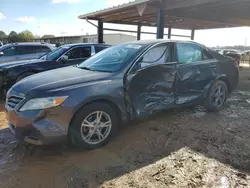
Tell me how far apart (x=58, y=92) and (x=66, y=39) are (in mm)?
38745

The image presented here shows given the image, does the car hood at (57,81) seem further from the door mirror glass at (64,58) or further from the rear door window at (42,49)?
the rear door window at (42,49)

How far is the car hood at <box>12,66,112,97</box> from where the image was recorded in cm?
297

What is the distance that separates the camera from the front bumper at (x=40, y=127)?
2.83 m

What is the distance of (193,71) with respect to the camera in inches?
171

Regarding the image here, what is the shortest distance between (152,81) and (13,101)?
2130 millimetres

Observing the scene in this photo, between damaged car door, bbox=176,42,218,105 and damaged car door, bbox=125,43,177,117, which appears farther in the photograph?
damaged car door, bbox=176,42,218,105

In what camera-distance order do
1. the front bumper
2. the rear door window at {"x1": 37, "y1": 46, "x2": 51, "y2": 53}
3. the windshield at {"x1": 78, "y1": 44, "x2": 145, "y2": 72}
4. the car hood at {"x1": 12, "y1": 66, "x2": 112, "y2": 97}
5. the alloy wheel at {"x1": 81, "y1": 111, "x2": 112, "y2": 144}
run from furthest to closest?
the rear door window at {"x1": 37, "y1": 46, "x2": 51, "y2": 53} < the windshield at {"x1": 78, "y1": 44, "x2": 145, "y2": 72} < the alloy wheel at {"x1": 81, "y1": 111, "x2": 112, "y2": 144} < the car hood at {"x1": 12, "y1": 66, "x2": 112, "y2": 97} < the front bumper

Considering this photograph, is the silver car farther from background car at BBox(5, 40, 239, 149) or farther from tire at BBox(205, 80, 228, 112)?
tire at BBox(205, 80, 228, 112)

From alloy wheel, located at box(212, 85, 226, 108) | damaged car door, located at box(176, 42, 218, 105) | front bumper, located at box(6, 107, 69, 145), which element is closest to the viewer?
front bumper, located at box(6, 107, 69, 145)

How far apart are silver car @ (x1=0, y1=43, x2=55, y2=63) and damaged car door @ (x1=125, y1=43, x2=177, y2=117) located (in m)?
6.76

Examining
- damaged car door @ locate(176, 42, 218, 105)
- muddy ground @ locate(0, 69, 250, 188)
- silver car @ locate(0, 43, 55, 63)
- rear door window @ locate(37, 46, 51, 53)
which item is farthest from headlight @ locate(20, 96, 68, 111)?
rear door window @ locate(37, 46, 51, 53)

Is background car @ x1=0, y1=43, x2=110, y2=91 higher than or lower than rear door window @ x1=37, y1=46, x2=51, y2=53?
lower

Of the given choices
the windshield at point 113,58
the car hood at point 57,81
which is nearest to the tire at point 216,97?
the windshield at point 113,58

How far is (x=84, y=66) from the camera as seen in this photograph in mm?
4039
